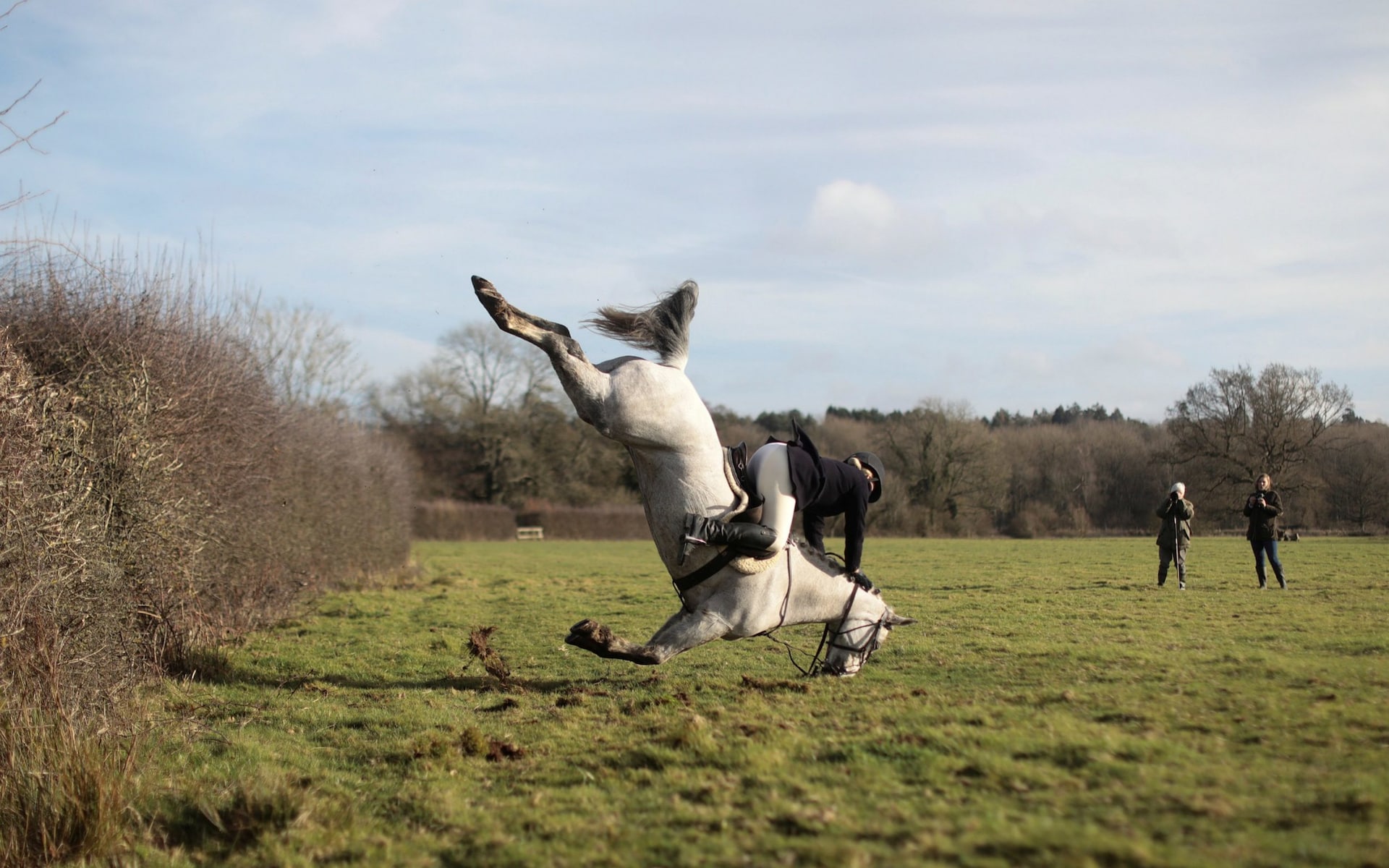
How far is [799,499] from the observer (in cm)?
771

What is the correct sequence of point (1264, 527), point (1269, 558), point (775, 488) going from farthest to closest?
point (1264, 527), point (1269, 558), point (775, 488)

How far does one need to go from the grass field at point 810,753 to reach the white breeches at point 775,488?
1304 mm

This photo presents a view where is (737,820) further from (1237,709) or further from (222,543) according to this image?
(222,543)

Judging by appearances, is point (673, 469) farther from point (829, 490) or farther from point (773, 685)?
point (773, 685)

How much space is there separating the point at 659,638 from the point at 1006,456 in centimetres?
6083

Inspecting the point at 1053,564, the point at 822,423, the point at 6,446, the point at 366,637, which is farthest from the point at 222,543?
the point at 822,423

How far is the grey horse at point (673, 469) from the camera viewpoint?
7016 millimetres

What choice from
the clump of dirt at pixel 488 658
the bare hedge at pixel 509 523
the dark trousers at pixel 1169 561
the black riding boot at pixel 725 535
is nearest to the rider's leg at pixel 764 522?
the black riding boot at pixel 725 535

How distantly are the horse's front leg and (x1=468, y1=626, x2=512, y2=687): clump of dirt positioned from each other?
8.72 ft

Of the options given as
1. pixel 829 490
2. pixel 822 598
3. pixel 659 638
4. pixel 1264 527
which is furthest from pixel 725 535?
pixel 1264 527

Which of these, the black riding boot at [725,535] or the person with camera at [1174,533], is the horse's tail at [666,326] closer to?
the black riding boot at [725,535]

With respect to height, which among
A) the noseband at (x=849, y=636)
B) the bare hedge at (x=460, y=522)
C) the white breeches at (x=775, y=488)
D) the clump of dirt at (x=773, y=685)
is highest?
the white breeches at (x=775, y=488)

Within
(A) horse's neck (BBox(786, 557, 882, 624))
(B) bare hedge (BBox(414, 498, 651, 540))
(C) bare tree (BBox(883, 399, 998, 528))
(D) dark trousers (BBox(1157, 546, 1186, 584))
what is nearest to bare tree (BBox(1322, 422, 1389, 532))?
(C) bare tree (BBox(883, 399, 998, 528))

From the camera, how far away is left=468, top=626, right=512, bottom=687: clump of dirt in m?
9.62
